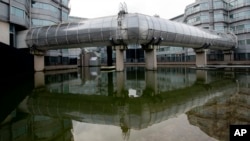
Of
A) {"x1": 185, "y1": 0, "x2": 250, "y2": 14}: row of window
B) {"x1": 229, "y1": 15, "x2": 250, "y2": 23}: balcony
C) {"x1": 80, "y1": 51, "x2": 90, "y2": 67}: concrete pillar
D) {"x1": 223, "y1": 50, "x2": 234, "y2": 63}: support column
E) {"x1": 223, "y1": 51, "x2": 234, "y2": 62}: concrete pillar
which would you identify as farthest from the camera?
{"x1": 80, "y1": 51, "x2": 90, "y2": 67}: concrete pillar

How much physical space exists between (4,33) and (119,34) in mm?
21070

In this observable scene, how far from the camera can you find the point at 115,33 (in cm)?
2875

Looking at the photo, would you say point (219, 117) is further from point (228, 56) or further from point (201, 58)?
point (228, 56)

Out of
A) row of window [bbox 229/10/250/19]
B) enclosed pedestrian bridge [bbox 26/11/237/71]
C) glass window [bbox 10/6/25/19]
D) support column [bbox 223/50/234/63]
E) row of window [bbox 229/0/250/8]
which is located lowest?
support column [bbox 223/50/234/63]

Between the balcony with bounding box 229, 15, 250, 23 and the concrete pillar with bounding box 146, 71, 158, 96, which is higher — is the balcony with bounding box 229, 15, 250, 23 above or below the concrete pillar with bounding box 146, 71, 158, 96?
above

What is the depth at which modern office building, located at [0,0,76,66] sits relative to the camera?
114ft

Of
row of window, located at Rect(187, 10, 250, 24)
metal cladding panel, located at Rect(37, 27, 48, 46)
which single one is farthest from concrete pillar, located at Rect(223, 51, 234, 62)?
metal cladding panel, located at Rect(37, 27, 48, 46)

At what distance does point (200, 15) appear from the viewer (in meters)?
64.5

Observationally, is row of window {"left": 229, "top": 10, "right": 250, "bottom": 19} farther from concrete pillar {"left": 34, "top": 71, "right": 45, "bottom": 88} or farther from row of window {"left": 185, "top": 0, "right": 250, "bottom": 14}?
concrete pillar {"left": 34, "top": 71, "right": 45, "bottom": 88}

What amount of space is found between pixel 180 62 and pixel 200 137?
67.2 m

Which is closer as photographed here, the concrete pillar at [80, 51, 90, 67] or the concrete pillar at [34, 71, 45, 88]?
the concrete pillar at [34, 71, 45, 88]

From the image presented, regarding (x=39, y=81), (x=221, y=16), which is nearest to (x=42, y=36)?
(x=39, y=81)

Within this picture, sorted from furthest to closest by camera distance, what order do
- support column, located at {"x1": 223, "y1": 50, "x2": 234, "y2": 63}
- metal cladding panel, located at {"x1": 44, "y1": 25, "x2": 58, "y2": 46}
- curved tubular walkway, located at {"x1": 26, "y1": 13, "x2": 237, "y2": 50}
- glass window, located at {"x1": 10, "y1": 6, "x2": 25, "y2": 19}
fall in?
support column, located at {"x1": 223, "y1": 50, "x2": 234, "y2": 63}, glass window, located at {"x1": 10, "y1": 6, "x2": 25, "y2": 19}, metal cladding panel, located at {"x1": 44, "y1": 25, "x2": 58, "y2": 46}, curved tubular walkway, located at {"x1": 26, "y1": 13, "x2": 237, "y2": 50}

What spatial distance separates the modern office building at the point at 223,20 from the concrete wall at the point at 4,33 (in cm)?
5166
